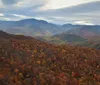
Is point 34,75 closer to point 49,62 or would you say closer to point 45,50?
point 49,62

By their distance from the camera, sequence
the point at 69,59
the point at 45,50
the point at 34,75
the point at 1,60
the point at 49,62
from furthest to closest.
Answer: the point at 45,50
the point at 69,59
the point at 49,62
the point at 1,60
the point at 34,75

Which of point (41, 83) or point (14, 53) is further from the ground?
point (14, 53)

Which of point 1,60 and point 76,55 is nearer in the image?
point 1,60

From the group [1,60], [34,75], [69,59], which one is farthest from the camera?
[69,59]

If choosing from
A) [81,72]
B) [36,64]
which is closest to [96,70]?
[81,72]
